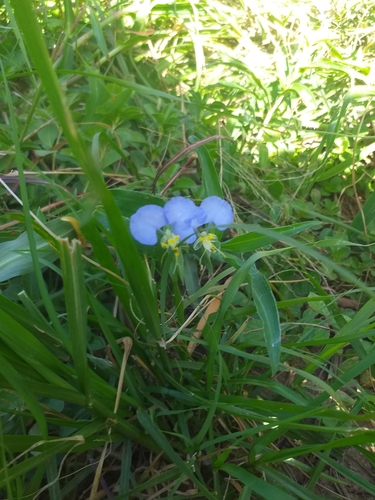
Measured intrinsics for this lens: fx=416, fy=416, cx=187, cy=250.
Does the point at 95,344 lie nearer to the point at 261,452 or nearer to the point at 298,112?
the point at 261,452

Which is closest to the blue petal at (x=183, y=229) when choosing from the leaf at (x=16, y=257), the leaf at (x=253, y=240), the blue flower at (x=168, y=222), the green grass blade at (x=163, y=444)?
the blue flower at (x=168, y=222)

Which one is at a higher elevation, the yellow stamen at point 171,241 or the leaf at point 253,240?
the yellow stamen at point 171,241

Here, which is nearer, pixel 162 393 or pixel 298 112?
pixel 162 393

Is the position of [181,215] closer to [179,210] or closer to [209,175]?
[179,210]

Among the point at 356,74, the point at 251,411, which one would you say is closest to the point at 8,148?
the point at 251,411

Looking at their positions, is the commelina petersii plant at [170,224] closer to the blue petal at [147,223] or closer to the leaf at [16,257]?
the blue petal at [147,223]

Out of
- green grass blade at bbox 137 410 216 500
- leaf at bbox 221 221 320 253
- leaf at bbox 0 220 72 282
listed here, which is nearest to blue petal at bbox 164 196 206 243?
leaf at bbox 221 221 320 253

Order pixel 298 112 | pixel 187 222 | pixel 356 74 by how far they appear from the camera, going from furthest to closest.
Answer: pixel 298 112, pixel 356 74, pixel 187 222
